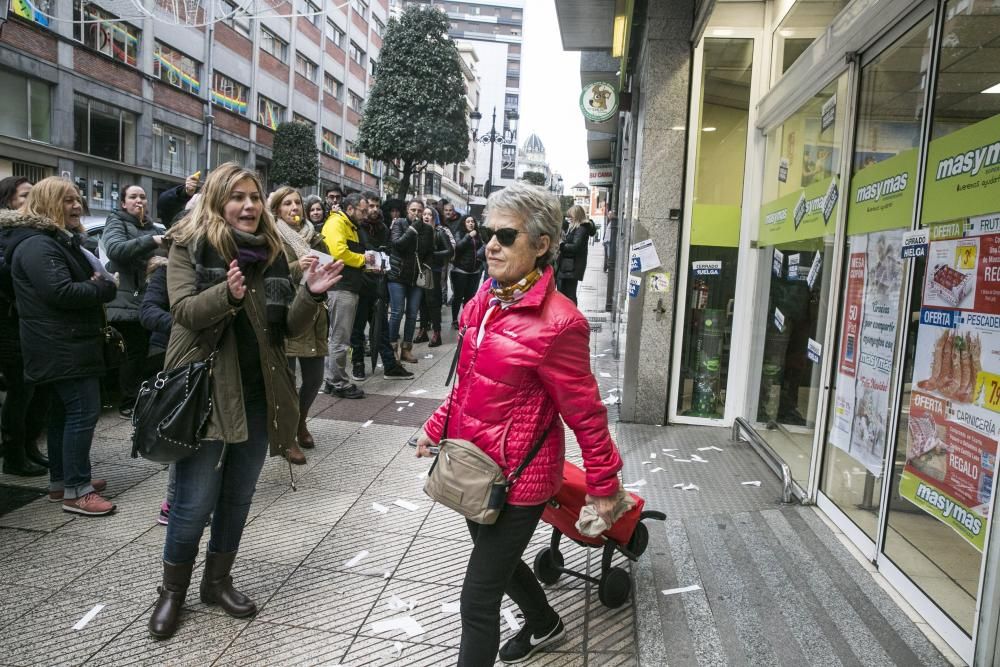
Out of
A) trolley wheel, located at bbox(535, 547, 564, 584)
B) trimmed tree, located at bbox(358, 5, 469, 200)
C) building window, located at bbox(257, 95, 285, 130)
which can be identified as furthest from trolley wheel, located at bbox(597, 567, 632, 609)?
building window, located at bbox(257, 95, 285, 130)

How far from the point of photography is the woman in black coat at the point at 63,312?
4.12 m

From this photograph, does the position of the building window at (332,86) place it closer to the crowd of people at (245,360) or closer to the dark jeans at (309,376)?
the crowd of people at (245,360)

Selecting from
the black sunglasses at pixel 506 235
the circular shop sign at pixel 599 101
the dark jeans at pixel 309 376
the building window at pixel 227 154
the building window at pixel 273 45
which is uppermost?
the building window at pixel 273 45

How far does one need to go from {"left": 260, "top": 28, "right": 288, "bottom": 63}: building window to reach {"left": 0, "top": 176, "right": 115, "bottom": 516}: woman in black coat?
3771 centimetres

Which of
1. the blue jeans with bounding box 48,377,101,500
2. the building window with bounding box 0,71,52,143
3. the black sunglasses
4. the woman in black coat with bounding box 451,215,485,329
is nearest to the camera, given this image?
the black sunglasses

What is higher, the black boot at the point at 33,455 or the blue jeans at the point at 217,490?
the blue jeans at the point at 217,490

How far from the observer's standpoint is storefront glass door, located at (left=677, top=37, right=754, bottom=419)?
263 inches

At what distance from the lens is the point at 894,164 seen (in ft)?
12.3

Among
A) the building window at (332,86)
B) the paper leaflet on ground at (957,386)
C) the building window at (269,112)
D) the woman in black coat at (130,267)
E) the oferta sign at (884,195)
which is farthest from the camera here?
the building window at (332,86)

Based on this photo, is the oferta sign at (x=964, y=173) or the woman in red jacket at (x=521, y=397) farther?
the oferta sign at (x=964, y=173)

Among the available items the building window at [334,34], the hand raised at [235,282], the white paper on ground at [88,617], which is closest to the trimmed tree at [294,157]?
the building window at [334,34]

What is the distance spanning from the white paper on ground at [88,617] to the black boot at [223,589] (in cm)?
46

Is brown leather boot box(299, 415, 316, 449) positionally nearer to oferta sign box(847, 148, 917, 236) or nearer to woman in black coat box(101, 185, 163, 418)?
woman in black coat box(101, 185, 163, 418)

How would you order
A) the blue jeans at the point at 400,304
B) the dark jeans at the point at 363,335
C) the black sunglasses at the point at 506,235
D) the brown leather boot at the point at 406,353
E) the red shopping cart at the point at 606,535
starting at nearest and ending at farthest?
1. the black sunglasses at the point at 506,235
2. the red shopping cart at the point at 606,535
3. the dark jeans at the point at 363,335
4. the blue jeans at the point at 400,304
5. the brown leather boot at the point at 406,353
